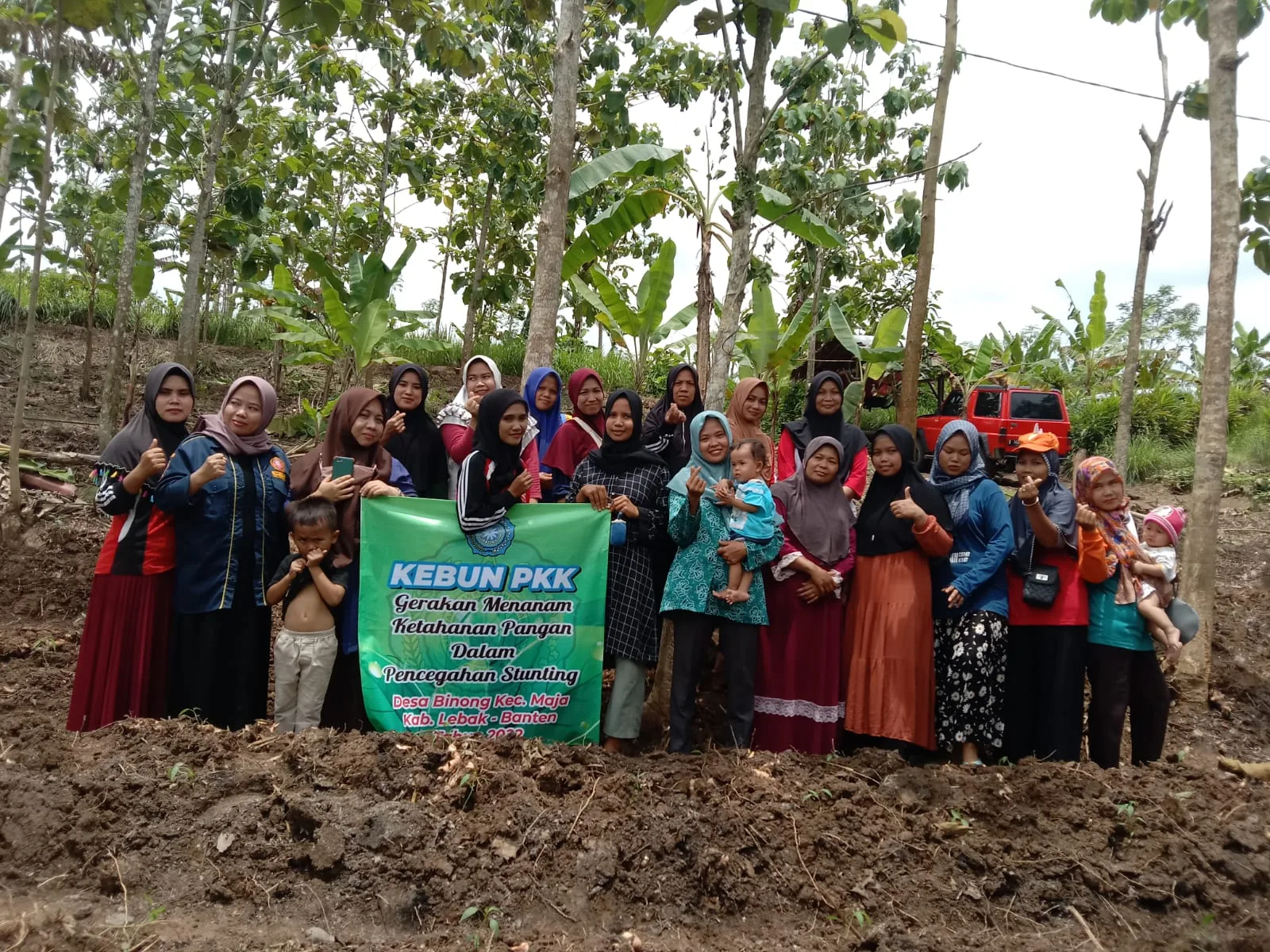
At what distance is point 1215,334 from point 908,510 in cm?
283

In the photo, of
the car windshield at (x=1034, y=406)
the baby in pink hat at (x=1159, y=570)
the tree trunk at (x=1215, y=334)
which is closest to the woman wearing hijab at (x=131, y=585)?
the baby in pink hat at (x=1159, y=570)

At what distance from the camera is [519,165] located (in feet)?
35.2

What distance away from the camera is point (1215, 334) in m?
5.21

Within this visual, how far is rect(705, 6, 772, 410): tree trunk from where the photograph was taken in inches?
196

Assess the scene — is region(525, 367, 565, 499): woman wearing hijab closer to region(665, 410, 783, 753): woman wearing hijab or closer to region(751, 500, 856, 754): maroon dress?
region(665, 410, 783, 753): woman wearing hijab

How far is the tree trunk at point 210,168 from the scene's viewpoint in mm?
6875

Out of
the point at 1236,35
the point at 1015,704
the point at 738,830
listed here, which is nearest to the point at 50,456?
the point at 738,830

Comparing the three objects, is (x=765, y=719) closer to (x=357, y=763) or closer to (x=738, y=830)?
(x=738, y=830)

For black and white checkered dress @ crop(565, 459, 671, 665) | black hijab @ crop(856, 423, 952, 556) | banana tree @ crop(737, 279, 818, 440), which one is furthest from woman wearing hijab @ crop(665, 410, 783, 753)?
banana tree @ crop(737, 279, 818, 440)

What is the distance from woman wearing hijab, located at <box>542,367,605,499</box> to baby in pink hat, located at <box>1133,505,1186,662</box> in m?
2.50

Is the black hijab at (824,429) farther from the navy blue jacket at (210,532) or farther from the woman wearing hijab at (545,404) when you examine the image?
the navy blue jacket at (210,532)

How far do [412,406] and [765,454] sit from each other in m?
1.73

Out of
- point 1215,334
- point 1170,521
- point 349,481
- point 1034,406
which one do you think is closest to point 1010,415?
point 1034,406

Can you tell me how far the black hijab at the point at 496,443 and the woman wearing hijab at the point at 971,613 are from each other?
1986mm
